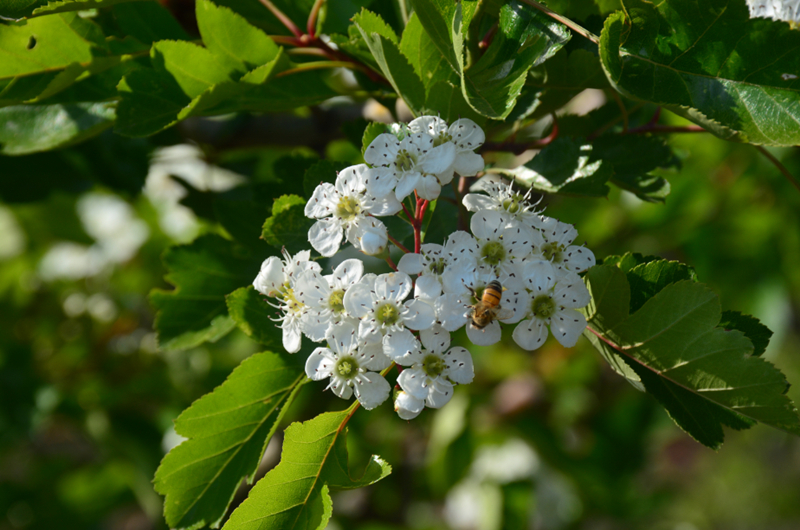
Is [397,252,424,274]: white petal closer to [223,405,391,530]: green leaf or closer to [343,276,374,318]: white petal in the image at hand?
[343,276,374,318]: white petal

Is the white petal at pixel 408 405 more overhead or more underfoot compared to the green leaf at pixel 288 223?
more underfoot

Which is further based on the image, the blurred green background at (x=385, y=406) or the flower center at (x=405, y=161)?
the blurred green background at (x=385, y=406)

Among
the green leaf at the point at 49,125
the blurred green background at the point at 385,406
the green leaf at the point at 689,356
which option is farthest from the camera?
the blurred green background at the point at 385,406

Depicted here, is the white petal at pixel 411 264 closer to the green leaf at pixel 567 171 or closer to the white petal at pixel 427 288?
the white petal at pixel 427 288

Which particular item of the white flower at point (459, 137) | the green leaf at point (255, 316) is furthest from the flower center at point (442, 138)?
the green leaf at point (255, 316)

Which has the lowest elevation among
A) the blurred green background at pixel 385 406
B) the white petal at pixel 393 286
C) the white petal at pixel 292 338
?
the blurred green background at pixel 385 406

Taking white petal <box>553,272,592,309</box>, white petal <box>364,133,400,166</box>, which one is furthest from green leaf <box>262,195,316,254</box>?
white petal <box>553,272,592,309</box>

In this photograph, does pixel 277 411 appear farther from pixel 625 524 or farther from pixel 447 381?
pixel 625 524
